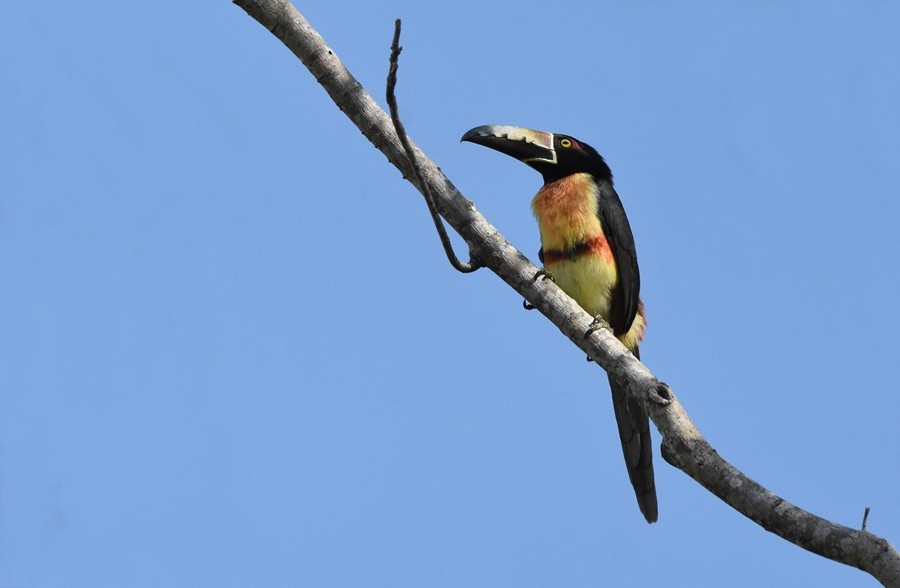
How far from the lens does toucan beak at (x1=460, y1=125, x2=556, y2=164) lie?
260 inches

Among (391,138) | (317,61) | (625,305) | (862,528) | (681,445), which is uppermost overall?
(317,61)

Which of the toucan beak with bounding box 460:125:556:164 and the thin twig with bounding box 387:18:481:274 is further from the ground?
the toucan beak with bounding box 460:125:556:164

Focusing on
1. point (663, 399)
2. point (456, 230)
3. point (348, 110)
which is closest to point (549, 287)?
point (456, 230)

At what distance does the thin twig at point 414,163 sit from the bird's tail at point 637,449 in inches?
56.9

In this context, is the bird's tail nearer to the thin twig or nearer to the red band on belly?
the red band on belly

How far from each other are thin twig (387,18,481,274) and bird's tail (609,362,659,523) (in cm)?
144

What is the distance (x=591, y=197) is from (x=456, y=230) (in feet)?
4.90

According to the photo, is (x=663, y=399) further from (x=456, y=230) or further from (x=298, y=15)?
(x=298, y=15)

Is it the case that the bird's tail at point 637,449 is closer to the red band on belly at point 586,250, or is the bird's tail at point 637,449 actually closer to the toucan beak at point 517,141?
the red band on belly at point 586,250

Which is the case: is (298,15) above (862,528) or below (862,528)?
above

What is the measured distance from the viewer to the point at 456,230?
534cm

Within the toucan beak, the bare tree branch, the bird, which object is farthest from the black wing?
the bare tree branch

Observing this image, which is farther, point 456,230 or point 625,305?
point 625,305

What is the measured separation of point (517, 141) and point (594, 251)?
3.04ft
